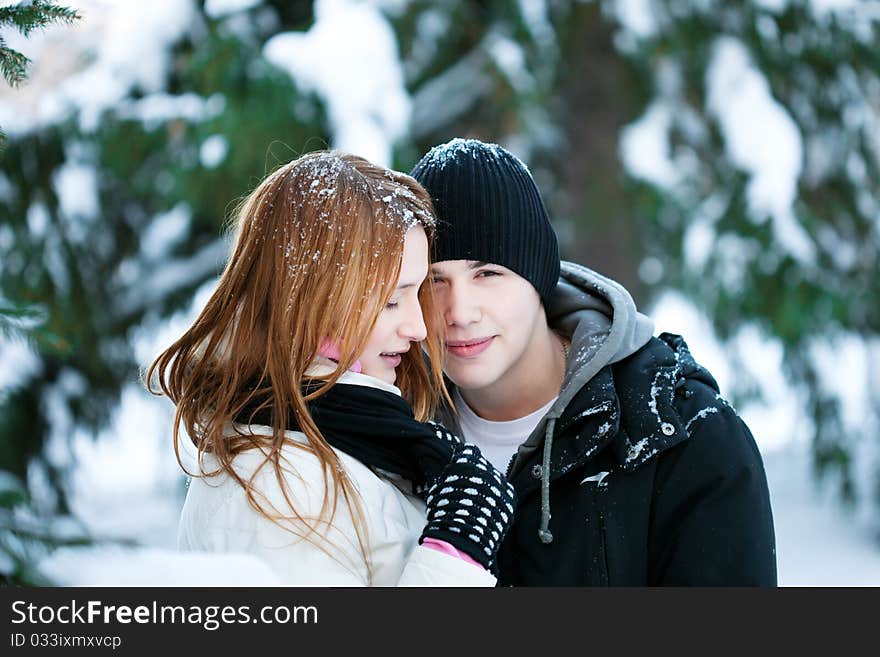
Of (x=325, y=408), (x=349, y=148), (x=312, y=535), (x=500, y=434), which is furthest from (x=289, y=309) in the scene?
(x=349, y=148)

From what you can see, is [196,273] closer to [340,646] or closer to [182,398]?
[182,398]

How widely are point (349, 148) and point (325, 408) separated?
7.45ft

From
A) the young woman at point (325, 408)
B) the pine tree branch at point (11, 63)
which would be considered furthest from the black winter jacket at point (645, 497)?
the pine tree branch at point (11, 63)

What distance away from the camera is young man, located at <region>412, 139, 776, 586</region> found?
206 centimetres

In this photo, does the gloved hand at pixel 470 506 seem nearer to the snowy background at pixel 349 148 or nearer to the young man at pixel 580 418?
the young man at pixel 580 418

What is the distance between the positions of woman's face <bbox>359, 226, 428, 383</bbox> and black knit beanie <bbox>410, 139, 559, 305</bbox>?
0.35 metres

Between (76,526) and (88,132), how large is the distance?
3733mm

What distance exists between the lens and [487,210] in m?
2.36

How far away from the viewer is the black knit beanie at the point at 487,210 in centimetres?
236

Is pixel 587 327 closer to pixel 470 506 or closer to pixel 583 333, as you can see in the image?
pixel 583 333

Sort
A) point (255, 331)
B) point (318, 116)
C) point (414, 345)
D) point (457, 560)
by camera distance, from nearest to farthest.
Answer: point (457, 560), point (255, 331), point (414, 345), point (318, 116)

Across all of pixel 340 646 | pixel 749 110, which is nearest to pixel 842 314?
pixel 749 110

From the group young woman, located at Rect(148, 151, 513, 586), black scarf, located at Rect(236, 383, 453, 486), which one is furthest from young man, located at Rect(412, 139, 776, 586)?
black scarf, located at Rect(236, 383, 453, 486)

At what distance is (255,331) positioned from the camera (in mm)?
1938
